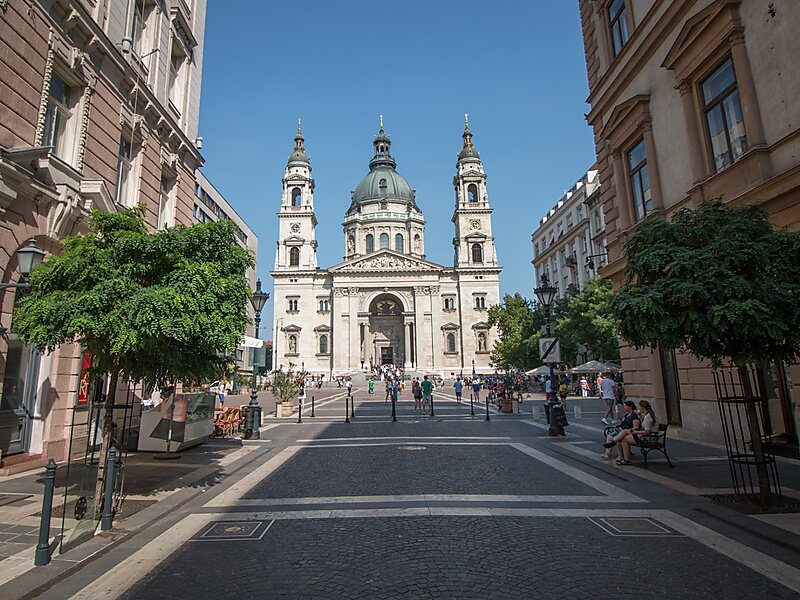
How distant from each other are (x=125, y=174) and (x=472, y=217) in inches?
2695

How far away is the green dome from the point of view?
286ft

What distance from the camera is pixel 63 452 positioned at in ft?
34.4

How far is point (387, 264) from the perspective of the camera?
75375mm

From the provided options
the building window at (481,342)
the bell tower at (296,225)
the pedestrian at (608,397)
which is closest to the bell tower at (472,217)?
the building window at (481,342)

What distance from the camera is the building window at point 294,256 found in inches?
3066

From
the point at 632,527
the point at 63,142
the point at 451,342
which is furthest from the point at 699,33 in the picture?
the point at 451,342

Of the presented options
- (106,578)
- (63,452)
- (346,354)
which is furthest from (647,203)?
(346,354)

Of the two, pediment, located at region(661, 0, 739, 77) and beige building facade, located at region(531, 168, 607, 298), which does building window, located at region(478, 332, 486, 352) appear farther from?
pediment, located at region(661, 0, 739, 77)

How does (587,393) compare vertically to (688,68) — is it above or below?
below

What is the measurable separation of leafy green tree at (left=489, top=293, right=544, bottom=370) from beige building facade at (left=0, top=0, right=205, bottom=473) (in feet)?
103

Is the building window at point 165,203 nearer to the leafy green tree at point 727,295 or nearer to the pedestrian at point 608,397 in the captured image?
the leafy green tree at point 727,295

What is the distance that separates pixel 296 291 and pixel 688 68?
2709 inches

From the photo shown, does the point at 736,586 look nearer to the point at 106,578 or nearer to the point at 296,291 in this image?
the point at 106,578

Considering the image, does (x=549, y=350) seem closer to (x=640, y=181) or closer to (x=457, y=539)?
(x=640, y=181)
